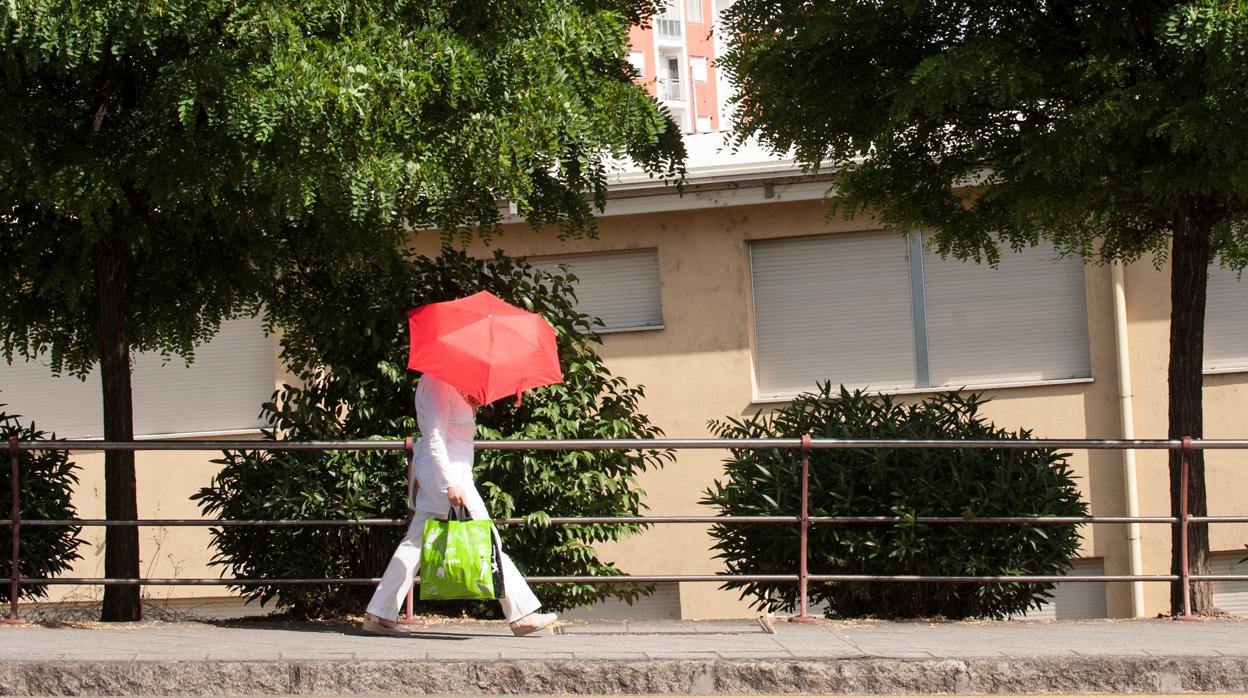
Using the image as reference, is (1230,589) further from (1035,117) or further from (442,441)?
(442,441)

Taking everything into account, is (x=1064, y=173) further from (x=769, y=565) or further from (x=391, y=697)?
(x=391, y=697)

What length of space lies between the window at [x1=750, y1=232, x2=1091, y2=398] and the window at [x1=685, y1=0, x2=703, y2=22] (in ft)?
196

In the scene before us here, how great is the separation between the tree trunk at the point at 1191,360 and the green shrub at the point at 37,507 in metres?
7.07

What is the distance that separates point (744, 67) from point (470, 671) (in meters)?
4.63

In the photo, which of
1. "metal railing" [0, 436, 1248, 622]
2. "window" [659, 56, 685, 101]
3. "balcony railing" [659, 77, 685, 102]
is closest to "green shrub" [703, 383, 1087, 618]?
"metal railing" [0, 436, 1248, 622]

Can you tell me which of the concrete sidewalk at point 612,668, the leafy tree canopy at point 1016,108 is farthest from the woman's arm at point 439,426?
the leafy tree canopy at point 1016,108

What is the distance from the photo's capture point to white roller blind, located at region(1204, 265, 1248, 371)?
15.1 m

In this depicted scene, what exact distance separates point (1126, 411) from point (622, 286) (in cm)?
548

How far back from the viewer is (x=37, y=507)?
884 centimetres

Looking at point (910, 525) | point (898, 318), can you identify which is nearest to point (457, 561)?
point (910, 525)

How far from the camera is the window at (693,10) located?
73319 mm

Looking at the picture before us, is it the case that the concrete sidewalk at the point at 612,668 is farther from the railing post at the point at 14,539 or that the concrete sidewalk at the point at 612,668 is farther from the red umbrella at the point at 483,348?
the red umbrella at the point at 483,348

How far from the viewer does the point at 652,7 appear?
32.1ft

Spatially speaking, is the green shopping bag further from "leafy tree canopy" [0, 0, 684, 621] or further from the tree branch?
the tree branch
